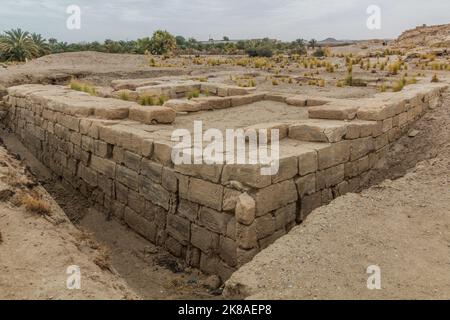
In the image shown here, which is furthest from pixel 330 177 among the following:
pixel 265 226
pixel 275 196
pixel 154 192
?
pixel 154 192

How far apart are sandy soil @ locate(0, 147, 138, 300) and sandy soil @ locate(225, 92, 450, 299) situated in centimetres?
166

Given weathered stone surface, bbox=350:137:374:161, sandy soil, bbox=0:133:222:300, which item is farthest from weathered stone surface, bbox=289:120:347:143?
sandy soil, bbox=0:133:222:300

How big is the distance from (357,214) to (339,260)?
4.57 ft

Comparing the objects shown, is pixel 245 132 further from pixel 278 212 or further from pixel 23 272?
pixel 23 272

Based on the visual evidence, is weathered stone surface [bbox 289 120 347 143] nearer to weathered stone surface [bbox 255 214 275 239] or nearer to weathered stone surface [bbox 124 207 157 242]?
weathered stone surface [bbox 255 214 275 239]

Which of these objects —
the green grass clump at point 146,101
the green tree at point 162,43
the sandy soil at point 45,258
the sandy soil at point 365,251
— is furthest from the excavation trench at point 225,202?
the green tree at point 162,43

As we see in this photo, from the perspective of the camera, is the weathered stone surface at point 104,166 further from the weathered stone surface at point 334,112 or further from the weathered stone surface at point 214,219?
the weathered stone surface at point 334,112

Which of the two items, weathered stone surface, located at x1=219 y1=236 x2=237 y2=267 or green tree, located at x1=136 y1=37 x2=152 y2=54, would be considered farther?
green tree, located at x1=136 y1=37 x2=152 y2=54

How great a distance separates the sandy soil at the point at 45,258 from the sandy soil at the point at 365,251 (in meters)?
1.66

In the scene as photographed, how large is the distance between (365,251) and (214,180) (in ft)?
7.73

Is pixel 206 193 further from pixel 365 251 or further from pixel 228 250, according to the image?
pixel 365 251

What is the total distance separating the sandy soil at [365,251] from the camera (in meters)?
4.28

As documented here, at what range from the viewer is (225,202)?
5.98m

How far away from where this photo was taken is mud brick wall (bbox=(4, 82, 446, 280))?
5922 mm
